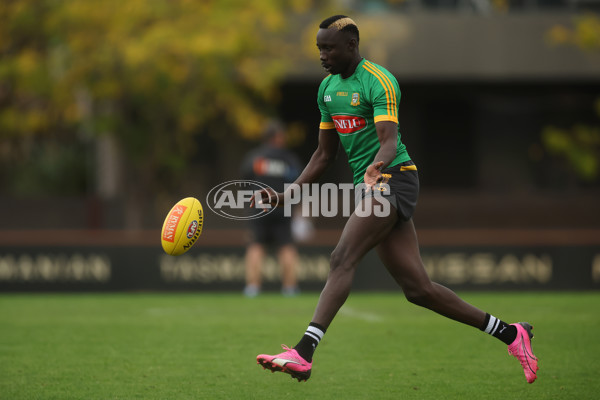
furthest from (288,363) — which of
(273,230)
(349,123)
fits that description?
(273,230)

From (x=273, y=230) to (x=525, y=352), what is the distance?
7.27m

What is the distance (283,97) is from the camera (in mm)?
25547

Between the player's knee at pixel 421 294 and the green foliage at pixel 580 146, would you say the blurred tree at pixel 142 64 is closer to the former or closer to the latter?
the green foliage at pixel 580 146

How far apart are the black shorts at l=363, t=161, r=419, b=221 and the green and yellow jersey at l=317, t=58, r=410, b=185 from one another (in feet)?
0.20

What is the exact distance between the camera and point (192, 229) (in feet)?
20.8

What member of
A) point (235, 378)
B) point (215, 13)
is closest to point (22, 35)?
point (215, 13)

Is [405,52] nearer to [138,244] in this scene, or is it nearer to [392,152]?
[138,244]

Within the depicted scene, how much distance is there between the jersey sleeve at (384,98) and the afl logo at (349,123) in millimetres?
192

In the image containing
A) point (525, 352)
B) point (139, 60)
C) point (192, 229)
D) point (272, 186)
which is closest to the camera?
point (525, 352)

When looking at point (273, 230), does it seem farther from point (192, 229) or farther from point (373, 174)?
point (373, 174)

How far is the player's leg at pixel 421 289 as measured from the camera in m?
5.79

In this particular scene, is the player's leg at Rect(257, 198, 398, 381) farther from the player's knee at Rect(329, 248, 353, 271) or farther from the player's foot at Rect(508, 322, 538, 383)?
the player's foot at Rect(508, 322, 538, 383)

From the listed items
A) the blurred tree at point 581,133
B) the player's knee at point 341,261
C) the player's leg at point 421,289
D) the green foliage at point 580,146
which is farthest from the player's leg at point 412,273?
the green foliage at point 580,146

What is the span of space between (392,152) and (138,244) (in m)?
9.95
